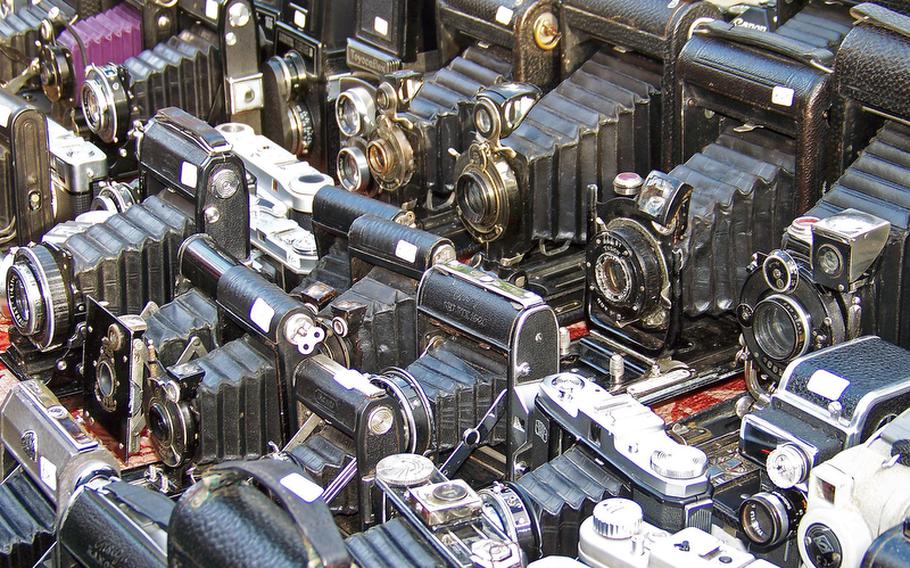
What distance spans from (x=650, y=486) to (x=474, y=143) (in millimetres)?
2724

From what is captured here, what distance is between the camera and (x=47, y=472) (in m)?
4.92

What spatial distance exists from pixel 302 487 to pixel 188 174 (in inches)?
117

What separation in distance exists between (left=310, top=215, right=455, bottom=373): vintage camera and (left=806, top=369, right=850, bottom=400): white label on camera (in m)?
1.42

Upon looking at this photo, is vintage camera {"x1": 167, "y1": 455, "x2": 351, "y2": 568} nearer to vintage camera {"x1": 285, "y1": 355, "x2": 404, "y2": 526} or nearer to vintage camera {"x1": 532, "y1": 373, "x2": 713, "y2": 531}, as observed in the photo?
vintage camera {"x1": 285, "y1": 355, "x2": 404, "y2": 526}

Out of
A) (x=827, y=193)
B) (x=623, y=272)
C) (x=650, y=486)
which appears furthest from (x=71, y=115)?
(x=650, y=486)

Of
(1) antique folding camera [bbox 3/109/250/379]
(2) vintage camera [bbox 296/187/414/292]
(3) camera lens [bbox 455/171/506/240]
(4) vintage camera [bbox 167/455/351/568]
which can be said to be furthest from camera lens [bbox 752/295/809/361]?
(4) vintage camera [bbox 167/455/351/568]

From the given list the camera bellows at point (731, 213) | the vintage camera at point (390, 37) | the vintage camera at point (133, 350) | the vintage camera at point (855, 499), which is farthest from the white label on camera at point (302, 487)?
the vintage camera at point (390, 37)

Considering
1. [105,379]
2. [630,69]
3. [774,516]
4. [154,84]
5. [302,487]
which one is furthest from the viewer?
[154,84]

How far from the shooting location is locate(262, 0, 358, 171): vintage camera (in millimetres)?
8320

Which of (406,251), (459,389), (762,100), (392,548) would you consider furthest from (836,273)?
(392,548)

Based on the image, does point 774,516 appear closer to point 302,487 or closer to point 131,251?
point 302,487

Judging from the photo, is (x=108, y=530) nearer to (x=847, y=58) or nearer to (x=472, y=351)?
(x=472, y=351)

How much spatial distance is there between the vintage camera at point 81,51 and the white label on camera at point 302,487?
5524mm

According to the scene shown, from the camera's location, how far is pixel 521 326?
5336mm
